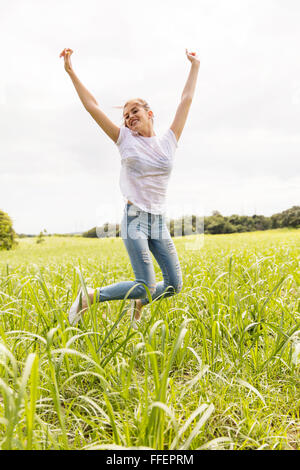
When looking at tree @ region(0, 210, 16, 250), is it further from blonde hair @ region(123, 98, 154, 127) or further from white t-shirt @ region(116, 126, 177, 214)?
white t-shirt @ region(116, 126, 177, 214)

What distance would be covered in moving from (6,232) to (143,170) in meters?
32.8

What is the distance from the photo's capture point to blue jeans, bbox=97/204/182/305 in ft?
8.42

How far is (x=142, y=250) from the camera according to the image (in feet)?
8.35

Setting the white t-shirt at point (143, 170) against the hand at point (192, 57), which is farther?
the hand at point (192, 57)

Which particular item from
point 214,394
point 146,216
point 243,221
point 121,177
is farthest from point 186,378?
point 243,221

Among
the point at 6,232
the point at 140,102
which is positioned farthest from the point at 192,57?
the point at 6,232

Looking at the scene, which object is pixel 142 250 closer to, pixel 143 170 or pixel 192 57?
pixel 143 170

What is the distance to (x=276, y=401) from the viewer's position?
167cm

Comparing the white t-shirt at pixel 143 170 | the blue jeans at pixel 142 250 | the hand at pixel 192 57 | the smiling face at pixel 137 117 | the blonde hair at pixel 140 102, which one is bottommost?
the blue jeans at pixel 142 250

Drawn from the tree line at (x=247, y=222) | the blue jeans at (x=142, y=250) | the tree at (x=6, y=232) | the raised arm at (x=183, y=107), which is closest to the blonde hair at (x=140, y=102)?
the raised arm at (x=183, y=107)

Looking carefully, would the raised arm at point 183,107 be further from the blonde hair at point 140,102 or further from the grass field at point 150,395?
the grass field at point 150,395

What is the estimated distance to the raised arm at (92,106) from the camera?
267 centimetres

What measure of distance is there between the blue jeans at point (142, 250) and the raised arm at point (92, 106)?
62 centimetres
